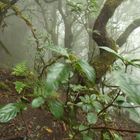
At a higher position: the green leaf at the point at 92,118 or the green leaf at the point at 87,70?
the green leaf at the point at 87,70

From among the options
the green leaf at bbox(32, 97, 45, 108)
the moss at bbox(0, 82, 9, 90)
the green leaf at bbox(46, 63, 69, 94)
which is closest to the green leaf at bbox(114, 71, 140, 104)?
the green leaf at bbox(46, 63, 69, 94)

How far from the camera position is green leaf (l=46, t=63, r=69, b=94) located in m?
1.46

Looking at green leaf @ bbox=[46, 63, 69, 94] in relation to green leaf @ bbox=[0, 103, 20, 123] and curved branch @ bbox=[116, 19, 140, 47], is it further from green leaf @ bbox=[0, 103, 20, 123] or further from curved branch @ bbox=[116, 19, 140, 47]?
curved branch @ bbox=[116, 19, 140, 47]

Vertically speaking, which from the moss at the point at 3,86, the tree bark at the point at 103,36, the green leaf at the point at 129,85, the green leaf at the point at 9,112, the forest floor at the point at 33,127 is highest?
the tree bark at the point at 103,36

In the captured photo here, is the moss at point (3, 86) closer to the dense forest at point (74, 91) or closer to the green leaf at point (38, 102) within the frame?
the dense forest at point (74, 91)

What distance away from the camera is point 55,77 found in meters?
1.50

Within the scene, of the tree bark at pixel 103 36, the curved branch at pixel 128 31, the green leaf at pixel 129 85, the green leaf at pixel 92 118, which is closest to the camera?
the green leaf at pixel 129 85

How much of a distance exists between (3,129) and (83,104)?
65.3 inches

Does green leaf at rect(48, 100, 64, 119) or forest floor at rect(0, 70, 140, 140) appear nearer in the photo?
green leaf at rect(48, 100, 64, 119)

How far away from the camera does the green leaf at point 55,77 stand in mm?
1461

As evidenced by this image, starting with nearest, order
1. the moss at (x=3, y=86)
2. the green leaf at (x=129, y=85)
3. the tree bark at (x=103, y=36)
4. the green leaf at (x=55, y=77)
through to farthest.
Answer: the green leaf at (x=129, y=85) < the green leaf at (x=55, y=77) < the moss at (x=3, y=86) < the tree bark at (x=103, y=36)

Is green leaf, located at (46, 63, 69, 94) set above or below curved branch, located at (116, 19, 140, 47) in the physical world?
below

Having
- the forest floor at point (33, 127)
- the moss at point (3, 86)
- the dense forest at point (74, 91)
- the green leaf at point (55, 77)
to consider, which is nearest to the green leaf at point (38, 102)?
the dense forest at point (74, 91)

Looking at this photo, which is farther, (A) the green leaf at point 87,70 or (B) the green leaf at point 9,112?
(B) the green leaf at point 9,112
